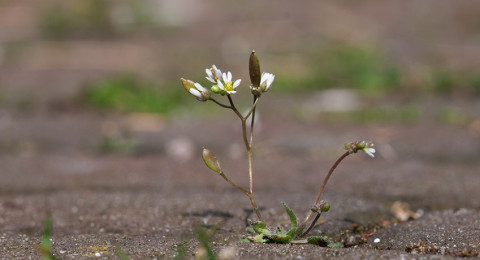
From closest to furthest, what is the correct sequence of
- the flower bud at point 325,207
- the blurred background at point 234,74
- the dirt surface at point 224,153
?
the flower bud at point 325,207 → the dirt surface at point 224,153 → the blurred background at point 234,74

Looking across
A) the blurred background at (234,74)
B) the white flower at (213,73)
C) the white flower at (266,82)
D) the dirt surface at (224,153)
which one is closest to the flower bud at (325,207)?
the dirt surface at (224,153)

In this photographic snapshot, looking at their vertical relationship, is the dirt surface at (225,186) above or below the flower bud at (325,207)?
above

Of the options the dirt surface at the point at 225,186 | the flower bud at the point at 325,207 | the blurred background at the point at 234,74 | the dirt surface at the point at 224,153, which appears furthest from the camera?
the blurred background at the point at 234,74

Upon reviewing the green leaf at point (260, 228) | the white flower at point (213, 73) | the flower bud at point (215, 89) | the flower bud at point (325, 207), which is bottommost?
the green leaf at point (260, 228)

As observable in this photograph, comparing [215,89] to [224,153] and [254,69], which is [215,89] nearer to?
[254,69]

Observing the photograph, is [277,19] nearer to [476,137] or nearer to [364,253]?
[476,137]

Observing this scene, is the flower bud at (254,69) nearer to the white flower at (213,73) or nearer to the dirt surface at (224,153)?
the white flower at (213,73)

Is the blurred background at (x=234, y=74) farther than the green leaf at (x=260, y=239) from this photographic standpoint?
Yes
